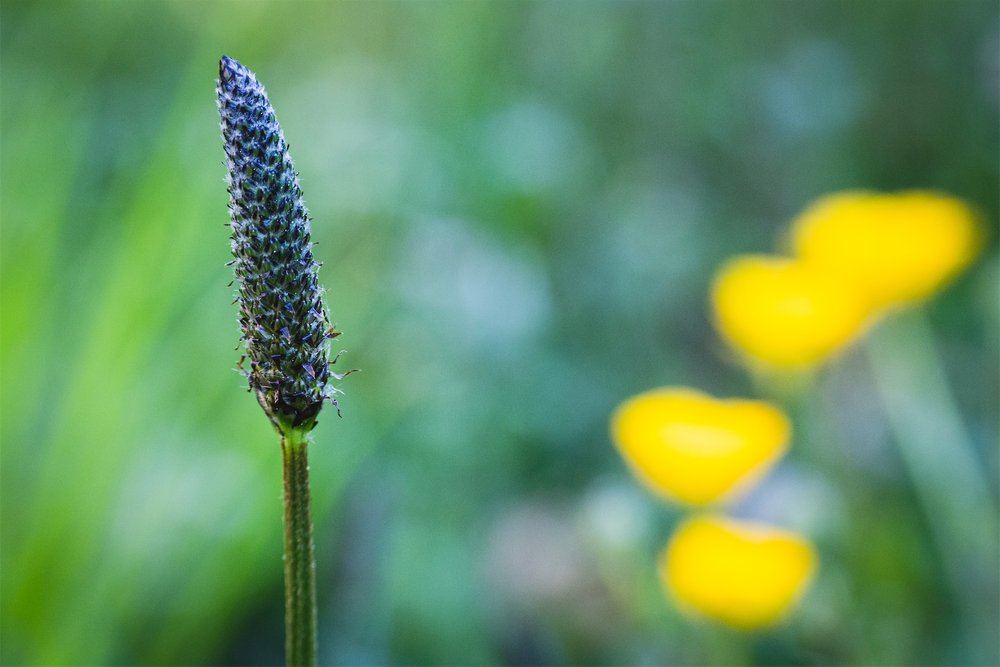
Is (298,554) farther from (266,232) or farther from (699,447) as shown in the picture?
(699,447)

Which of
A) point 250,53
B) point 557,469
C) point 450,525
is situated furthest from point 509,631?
point 250,53

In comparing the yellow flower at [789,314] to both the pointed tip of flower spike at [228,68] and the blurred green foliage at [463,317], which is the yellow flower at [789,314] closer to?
the blurred green foliage at [463,317]

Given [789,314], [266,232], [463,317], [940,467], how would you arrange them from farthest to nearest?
1. [463,317]
2. [940,467]
3. [789,314]
4. [266,232]

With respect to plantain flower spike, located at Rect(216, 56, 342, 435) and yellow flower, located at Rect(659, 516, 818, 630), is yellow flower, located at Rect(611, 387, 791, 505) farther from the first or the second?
plantain flower spike, located at Rect(216, 56, 342, 435)

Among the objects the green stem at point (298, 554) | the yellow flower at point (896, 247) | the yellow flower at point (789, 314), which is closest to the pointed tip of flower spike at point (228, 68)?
the green stem at point (298, 554)

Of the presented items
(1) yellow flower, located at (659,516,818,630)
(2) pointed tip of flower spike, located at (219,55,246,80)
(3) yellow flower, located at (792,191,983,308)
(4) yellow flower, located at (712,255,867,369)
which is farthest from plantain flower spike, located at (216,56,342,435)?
(3) yellow flower, located at (792,191,983,308)

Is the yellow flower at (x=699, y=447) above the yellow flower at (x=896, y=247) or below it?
below

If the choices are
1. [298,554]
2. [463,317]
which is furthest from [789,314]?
[298,554]
